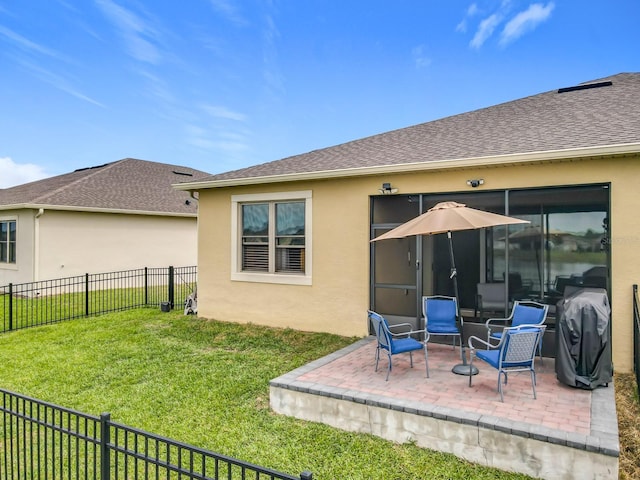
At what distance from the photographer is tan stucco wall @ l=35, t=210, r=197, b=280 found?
51.8 ft

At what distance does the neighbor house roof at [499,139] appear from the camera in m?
6.76

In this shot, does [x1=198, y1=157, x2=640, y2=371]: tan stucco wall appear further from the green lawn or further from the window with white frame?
the window with white frame

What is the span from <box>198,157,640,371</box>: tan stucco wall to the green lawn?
51cm

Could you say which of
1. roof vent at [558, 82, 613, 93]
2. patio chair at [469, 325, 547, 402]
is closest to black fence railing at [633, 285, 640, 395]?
patio chair at [469, 325, 547, 402]

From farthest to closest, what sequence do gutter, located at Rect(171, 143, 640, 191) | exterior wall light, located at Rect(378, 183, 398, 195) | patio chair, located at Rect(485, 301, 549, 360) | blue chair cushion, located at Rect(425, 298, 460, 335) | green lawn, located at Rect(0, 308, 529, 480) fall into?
1. exterior wall light, located at Rect(378, 183, 398, 195)
2. blue chair cushion, located at Rect(425, 298, 460, 335)
3. gutter, located at Rect(171, 143, 640, 191)
4. patio chair, located at Rect(485, 301, 549, 360)
5. green lawn, located at Rect(0, 308, 529, 480)

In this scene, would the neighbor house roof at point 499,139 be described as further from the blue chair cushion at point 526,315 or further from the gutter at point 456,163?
the blue chair cushion at point 526,315

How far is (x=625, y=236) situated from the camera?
626 centimetres

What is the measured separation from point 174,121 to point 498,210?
2219cm

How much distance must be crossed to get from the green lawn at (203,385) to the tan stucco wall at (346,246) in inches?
19.9

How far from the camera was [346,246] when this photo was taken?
877cm

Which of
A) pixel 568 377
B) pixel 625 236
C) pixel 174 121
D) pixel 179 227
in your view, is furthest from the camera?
pixel 174 121

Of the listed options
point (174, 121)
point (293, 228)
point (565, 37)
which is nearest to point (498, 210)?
point (293, 228)

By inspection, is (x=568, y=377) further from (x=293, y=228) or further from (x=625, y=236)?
(x=293, y=228)

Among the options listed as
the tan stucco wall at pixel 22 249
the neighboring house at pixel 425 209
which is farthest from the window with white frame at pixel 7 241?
the neighboring house at pixel 425 209
